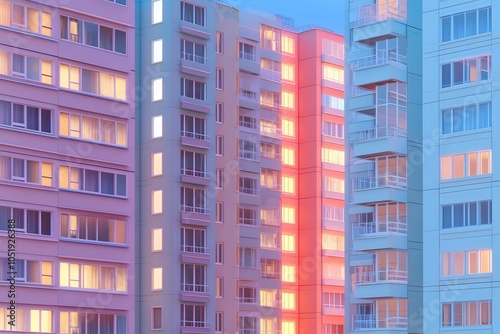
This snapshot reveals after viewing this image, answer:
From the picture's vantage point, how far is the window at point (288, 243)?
384 feet

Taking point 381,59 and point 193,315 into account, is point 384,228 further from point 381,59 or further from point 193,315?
point 193,315

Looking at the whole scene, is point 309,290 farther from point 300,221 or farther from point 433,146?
point 433,146

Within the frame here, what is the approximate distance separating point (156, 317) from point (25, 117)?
26.1 m

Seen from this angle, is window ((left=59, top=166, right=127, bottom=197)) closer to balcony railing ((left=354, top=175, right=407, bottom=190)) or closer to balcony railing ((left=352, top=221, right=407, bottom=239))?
balcony railing ((left=352, top=221, right=407, bottom=239))

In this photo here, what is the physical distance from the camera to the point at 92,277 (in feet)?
252

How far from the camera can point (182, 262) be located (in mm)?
95562

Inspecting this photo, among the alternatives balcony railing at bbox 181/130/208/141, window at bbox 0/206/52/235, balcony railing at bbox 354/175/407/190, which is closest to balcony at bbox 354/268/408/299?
balcony railing at bbox 354/175/407/190

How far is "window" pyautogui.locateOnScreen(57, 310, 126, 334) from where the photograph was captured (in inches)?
2940

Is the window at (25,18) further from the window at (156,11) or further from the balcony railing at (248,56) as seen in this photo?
A: the balcony railing at (248,56)

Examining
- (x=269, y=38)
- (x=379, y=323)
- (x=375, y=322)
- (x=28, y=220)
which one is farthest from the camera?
(x=269, y=38)

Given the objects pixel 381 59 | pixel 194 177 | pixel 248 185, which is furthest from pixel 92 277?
pixel 248 185

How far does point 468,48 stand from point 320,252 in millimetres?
37674

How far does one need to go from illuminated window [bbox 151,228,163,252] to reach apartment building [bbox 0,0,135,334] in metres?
16.3

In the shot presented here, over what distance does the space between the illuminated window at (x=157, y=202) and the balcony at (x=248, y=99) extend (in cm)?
1751
